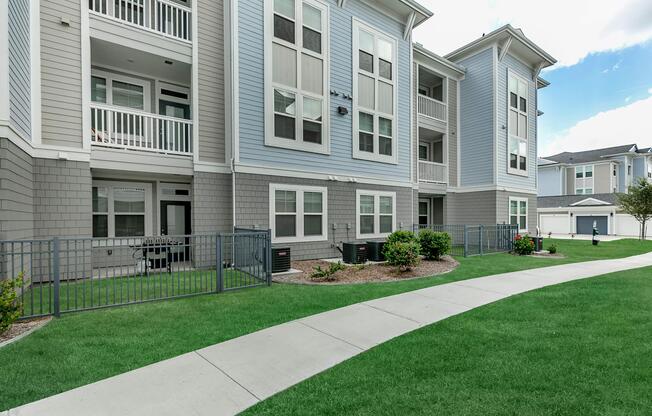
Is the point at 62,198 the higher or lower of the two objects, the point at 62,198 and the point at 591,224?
the higher

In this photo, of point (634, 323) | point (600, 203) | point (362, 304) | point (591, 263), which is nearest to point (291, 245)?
point (362, 304)

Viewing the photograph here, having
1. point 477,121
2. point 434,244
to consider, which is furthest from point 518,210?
point 434,244

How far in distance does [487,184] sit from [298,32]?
11.6 meters

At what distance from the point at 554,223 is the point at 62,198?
130 feet

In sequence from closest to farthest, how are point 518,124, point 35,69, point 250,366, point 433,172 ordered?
1. point 250,366
2. point 35,69
3. point 433,172
4. point 518,124

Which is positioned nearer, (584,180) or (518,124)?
(518,124)

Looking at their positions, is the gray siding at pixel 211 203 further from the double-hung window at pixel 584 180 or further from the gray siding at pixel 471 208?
the double-hung window at pixel 584 180

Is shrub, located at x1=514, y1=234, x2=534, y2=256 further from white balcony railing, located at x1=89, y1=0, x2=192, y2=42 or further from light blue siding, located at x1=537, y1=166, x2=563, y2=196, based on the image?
light blue siding, located at x1=537, y1=166, x2=563, y2=196

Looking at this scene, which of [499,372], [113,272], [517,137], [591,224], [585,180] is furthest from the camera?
[585,180]

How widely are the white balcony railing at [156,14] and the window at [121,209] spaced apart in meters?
4.63

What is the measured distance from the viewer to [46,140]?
24.9 ft

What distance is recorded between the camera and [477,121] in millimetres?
16688

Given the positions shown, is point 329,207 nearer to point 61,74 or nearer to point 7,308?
point 61,74

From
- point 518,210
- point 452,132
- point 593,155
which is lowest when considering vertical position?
point 518,210
